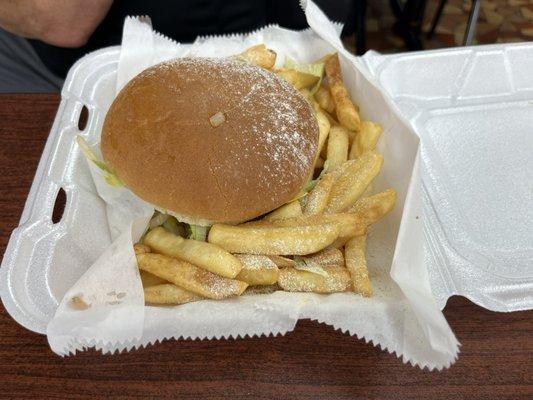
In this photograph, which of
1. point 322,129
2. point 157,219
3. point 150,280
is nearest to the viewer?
point 150,280

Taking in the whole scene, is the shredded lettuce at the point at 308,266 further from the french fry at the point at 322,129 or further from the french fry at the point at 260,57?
the french fry at the point at 260,57

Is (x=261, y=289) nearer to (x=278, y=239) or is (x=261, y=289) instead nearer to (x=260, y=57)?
(x=278, y=239)

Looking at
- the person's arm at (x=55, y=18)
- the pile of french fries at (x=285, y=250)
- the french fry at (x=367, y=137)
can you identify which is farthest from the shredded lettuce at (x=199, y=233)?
the person's arm at (x=55, y=18)

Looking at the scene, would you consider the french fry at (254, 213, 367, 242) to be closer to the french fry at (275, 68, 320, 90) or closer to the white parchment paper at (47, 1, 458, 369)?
the white parchment paper at (47, 1, 458, 369)

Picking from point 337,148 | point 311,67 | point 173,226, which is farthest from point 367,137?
point 173,226

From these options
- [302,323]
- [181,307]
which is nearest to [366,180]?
[302,323]

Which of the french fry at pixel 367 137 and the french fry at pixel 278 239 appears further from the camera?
the french fry at pixel 367 137
